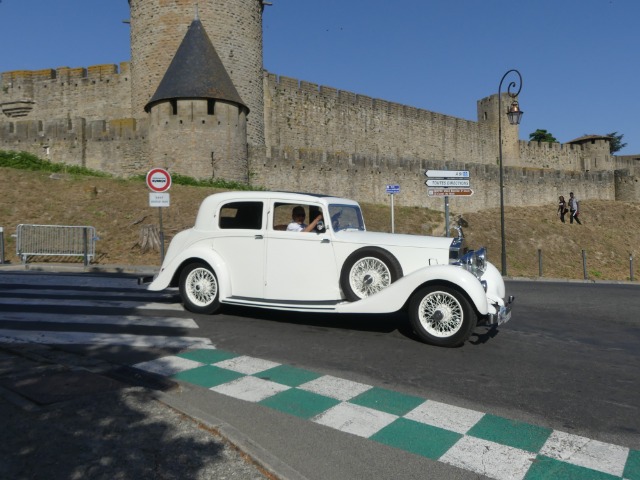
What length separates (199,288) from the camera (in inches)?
291

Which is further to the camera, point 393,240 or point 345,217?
point 345,217

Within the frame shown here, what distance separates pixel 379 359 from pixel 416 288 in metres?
0.99

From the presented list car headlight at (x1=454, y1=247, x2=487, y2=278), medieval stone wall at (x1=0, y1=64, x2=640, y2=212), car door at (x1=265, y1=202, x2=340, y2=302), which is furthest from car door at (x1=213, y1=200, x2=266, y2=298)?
medieval stone wall at (x1=0, y1=64, x2=640, y2=212)

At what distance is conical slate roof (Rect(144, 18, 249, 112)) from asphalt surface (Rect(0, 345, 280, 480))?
2286 cm

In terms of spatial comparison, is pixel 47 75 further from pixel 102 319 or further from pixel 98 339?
pixel 98 339

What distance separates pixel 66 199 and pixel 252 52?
52.2 feet

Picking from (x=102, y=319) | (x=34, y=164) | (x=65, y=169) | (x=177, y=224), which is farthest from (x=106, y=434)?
(x=34, y=164)

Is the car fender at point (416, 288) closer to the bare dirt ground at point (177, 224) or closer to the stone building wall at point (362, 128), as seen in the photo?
the bare dirt ground at point (177, 224)

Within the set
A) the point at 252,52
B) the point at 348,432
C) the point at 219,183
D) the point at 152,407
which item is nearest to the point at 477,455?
the point at 348,432

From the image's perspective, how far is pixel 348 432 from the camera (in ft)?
11.2

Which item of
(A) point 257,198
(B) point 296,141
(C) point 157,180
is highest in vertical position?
(B) point 296,141

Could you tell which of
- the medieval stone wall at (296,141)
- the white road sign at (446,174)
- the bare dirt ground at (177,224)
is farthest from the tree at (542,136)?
the white road sign at (446,174)

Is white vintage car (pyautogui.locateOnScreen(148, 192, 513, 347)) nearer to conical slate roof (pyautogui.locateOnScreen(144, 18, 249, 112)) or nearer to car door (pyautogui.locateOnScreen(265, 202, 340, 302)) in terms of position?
car door (pyautogui.locateOnScreen(265, 202, 340, 302))

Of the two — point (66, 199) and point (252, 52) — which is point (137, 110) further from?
point (66, 199)
